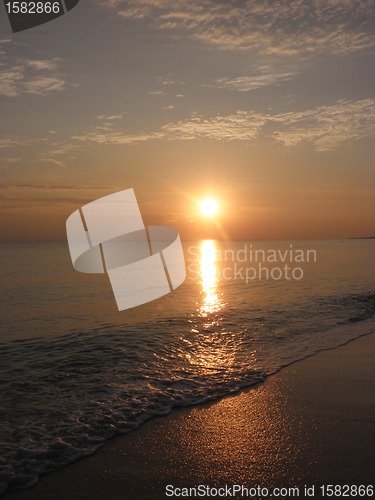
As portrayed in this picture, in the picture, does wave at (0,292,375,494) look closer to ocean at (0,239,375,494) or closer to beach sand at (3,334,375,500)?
ocean at (0,239,375,494)

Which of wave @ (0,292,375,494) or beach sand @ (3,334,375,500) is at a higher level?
wave @ (0,292,375,494)

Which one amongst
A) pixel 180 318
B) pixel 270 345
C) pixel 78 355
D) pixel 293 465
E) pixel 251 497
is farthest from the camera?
pixel 180 318

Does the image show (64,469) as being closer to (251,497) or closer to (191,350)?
(251,497)

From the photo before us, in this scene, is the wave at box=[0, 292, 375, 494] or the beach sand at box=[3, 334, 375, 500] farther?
the wave at box=[0, 292, 375, 494]

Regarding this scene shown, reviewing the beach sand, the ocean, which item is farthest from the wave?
the beach sand

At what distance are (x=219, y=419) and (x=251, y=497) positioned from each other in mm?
2240

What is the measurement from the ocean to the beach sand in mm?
492

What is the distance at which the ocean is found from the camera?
669 cm

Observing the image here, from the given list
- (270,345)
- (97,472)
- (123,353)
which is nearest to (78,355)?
(123,353)

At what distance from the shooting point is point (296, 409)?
7.16 metres

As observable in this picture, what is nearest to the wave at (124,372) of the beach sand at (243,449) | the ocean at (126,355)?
the ocean at (126,355)

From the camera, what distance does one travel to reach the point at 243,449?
5.72 m

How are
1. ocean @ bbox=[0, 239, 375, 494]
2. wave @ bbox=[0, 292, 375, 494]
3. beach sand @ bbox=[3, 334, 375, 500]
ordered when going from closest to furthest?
1. beach sand @ bbox=[3, 334, 375, 500]
2. wave @ bbox=[0, 292, 375, 494]
3. ocean @ bbox=[0, 239, 375, 494]

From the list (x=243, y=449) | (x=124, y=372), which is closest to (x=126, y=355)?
(x=124, y=372)
